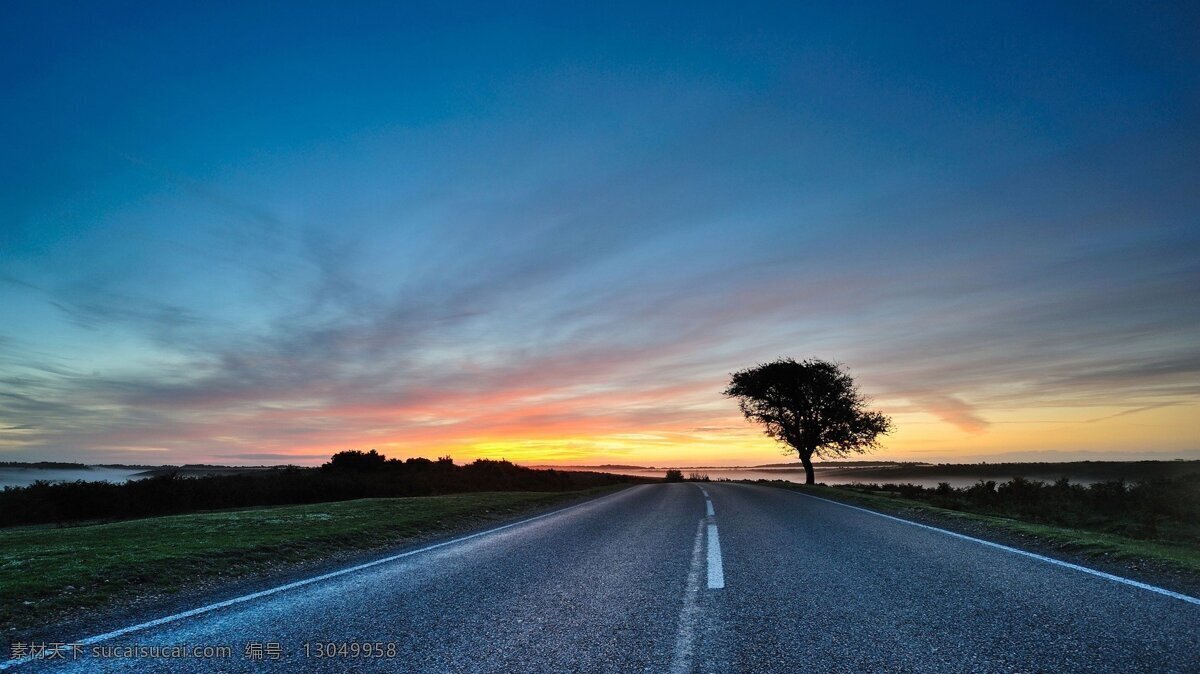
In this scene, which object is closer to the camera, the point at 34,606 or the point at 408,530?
the point at 34,606

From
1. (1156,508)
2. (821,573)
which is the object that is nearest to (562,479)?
(1156,508)

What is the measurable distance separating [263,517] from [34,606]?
1007cm

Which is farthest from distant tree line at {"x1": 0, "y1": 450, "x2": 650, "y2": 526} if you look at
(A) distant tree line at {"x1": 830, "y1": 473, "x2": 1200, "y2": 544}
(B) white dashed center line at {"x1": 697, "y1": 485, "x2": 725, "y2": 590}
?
(A) distant tree line at {"x1": 830, "y1": 473, "x2": 1200, "y2": 544}

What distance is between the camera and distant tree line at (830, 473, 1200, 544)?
557 inches

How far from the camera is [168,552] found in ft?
31.3

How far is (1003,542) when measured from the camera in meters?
9.86

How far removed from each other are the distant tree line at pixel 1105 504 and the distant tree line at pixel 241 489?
27624mm

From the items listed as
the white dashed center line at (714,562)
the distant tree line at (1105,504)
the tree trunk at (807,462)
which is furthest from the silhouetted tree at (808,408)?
the white dashed center line at (714,562)

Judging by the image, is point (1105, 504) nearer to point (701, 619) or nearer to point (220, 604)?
point (701, 619)

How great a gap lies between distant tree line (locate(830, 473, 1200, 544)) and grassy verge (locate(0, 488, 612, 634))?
17123mm

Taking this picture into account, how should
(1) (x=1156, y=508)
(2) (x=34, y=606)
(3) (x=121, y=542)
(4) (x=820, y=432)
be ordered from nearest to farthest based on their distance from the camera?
1. (2) (x=34, y=606)
2. (3) (x=121, y=542)
3. (1) (x=1156, y=508)
4. (4) (x=820, y=432)

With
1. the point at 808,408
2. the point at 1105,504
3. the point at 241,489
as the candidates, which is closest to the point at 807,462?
the point at 808,408

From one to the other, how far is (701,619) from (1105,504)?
21095 mm

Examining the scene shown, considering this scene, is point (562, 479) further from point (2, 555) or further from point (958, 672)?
point (958, 672)
